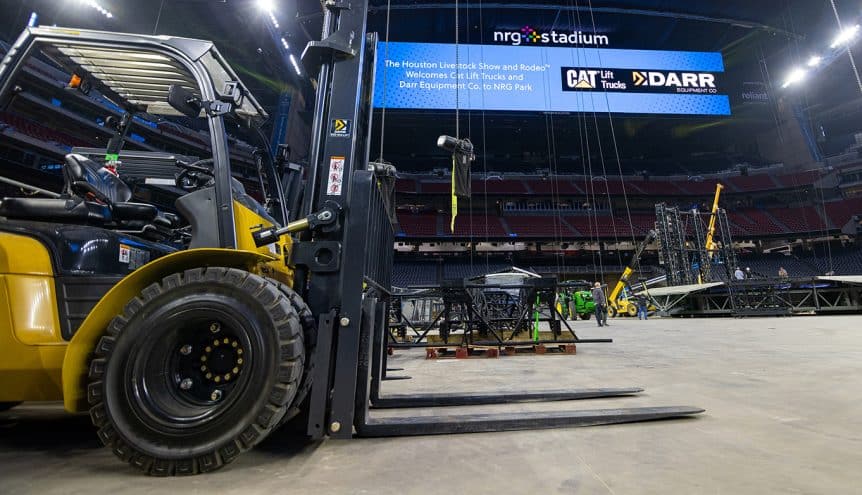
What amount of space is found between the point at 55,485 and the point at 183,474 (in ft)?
1.67

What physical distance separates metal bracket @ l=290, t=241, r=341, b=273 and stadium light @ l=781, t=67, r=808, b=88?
49.8 metres

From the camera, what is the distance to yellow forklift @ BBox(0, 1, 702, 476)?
1.57m

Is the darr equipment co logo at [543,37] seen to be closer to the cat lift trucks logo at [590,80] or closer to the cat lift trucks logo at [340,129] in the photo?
the cat lift trucks logo at [590,80]

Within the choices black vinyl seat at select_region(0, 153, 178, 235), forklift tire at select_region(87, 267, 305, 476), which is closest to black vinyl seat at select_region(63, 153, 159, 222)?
black vinyl seat at select_region(0, 153, 178, 235)

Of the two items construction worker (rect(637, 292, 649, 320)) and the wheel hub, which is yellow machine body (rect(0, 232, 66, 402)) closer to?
the wheel hub

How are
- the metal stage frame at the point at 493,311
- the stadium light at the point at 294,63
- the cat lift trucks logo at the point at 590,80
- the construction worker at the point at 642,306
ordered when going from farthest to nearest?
the stadium light at the point at 294,63, the cat lift trucks logo at the point at 590,80, the construction worker at the point at 642,306, the metal stage frame at the point at 493,311

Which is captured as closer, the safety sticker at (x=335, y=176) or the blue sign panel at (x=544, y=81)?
the safety sticker at (x=335, y=176)

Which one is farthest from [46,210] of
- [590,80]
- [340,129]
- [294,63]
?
[294,63]

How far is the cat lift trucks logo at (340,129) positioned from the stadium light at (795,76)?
49.4m

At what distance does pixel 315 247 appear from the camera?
203 centimetres

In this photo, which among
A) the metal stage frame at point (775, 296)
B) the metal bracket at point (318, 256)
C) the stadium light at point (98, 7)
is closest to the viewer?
the metal bracket at point (318, 256)

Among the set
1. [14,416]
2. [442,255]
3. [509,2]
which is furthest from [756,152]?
[14,416]

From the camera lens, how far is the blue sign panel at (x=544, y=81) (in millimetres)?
25312

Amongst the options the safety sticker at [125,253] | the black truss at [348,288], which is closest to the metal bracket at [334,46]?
the black truss at [348,288]
